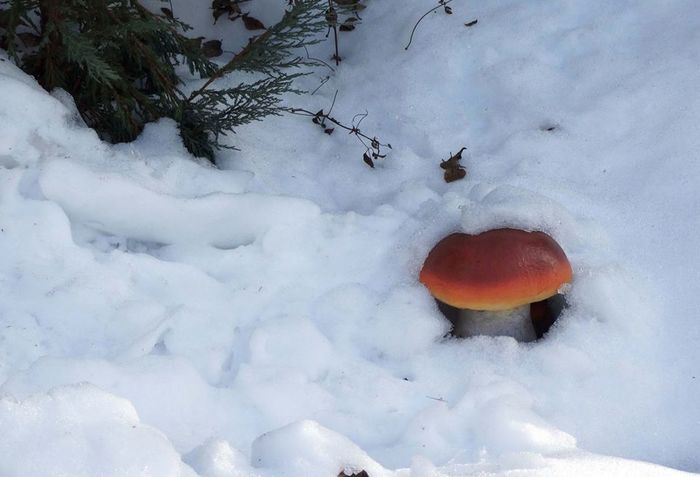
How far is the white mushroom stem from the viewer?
241 cm

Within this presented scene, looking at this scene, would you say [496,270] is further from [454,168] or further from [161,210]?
[161,210]

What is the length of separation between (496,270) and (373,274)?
482 mm

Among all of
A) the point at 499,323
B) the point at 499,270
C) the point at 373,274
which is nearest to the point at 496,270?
the point at 499,270

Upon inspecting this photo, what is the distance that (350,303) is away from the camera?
8.02 ft

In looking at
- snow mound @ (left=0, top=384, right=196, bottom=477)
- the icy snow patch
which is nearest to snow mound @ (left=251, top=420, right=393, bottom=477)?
snow mound @ (left=0, top=384, right=196, bottom=477)

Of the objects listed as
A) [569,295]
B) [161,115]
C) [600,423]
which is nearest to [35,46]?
[161,115]

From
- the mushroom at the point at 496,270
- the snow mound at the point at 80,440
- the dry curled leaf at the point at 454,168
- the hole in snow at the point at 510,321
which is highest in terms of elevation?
the snow mound at the point at 80,440

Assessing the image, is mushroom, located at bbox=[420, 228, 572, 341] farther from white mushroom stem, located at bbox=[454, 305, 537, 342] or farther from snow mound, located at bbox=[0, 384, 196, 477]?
snow mound, located at bbox=[0, 384, 196, 477]

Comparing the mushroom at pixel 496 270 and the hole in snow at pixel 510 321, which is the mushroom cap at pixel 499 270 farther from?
the hole in snow at pixel 510 321

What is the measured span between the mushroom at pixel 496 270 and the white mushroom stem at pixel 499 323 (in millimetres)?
16

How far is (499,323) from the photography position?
2420 millimetres

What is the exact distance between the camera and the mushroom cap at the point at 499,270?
223 cm

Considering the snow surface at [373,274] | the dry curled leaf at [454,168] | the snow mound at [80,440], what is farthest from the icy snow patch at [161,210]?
the snow mound at [80,440]

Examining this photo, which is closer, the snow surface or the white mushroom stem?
Result: the snow surface
